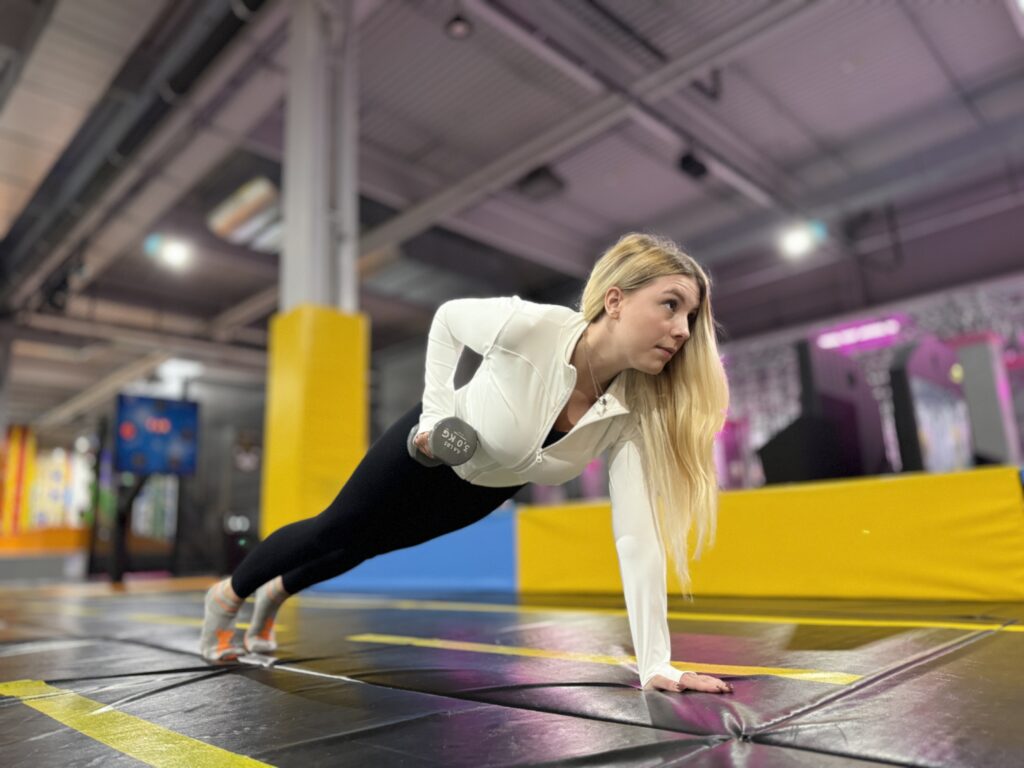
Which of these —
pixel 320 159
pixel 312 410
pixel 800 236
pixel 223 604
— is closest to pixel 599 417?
pixel 223 604

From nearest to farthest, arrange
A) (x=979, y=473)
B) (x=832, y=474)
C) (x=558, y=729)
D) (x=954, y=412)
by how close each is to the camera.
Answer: (x=558, y=729)
(x=979, y=473)
(x=832, y=474)
(x=954, y=412)

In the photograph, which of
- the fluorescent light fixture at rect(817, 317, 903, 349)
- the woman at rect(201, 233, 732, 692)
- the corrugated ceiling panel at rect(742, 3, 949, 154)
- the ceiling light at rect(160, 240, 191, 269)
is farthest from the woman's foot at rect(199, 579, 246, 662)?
the fluorescent light fixture at rect(817, 317, 903, 349)

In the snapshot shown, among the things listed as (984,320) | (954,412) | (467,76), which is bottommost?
(954,412)

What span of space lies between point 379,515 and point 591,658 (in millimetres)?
642

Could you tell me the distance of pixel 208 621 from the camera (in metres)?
2.00

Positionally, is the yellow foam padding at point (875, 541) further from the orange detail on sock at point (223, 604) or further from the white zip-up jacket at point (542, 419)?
the orange detail on sock at point (223, 604)

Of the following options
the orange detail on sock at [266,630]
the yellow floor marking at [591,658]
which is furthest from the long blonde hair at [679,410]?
the orange detail on sock at [266,630]

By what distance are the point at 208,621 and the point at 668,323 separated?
4.91 feet

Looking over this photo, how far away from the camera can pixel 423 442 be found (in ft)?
4.75

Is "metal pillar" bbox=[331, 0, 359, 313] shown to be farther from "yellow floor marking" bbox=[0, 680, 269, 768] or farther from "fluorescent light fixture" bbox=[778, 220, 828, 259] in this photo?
"fluorescent light fixture" bbox=[778, 220, 828, 259]

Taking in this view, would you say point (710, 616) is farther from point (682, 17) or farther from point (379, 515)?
point (682, 17)

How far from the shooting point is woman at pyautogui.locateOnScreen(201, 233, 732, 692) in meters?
1.48

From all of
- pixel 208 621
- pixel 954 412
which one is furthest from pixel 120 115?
pixel 954 412

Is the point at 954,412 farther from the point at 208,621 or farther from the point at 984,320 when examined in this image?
the point at 208,621
